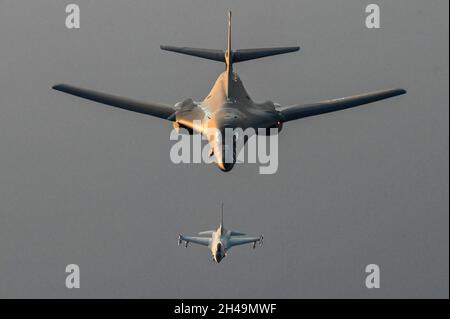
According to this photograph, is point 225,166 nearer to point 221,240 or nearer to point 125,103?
point 125,103

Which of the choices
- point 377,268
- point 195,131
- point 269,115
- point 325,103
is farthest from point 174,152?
point 377,268

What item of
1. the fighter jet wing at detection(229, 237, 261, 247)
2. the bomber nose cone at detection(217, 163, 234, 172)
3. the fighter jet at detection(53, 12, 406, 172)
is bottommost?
the fighter jet wing at detection(229, 237, 261, 247)

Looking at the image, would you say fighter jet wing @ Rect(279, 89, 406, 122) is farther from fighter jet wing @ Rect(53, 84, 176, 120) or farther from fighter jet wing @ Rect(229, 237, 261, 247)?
fighter jet wing @ Rect(229, 237, 261, 247)

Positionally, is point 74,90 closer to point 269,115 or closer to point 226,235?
point 269,115

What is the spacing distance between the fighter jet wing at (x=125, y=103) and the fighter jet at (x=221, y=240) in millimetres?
38849

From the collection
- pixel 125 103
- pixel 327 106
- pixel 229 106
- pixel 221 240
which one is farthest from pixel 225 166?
pixel 221 240

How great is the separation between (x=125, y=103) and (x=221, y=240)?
44.0 meters

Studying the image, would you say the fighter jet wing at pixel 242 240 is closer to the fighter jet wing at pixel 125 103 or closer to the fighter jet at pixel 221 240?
the fighter jet at pixel 221 240

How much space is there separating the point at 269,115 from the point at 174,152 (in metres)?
10.9

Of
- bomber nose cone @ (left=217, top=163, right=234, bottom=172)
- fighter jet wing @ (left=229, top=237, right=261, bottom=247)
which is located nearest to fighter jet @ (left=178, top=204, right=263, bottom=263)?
fighter jet wing @ (left=229, top=237, right=261, bottom=247)

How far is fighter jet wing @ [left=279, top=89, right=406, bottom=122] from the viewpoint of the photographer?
7975 centimetres

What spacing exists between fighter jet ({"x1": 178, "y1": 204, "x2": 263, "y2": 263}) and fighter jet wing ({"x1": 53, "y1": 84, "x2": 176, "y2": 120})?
127ft

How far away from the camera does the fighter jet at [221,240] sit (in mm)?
115000

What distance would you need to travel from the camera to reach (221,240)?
118 meters
